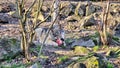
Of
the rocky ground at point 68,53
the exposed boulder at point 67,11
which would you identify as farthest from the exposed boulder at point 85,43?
the exposed boulder at point 67,11

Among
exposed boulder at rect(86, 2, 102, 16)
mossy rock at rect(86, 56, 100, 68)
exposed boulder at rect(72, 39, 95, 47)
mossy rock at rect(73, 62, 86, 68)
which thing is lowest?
exposed boulder at rect(86, 2, 102, 16)

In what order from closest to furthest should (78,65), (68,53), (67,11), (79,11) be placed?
1. (78,65)
2. (68,53)
3. (79,11)
4. (67,11)

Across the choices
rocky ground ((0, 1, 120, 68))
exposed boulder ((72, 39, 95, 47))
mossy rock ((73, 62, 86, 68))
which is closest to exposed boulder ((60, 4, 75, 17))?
rocky ground ((0, 1, 120, 68))

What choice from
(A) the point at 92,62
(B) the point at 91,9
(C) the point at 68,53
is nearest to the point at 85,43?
(C) the point at 68,53

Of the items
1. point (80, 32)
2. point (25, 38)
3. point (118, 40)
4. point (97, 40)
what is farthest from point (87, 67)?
point (80, 32)

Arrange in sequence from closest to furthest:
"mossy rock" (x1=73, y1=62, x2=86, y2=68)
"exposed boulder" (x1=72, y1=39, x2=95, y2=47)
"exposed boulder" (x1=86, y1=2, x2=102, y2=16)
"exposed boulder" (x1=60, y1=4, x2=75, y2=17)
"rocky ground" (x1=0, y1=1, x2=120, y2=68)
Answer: "mossy rock" (x1=73, y1=62, x2=86, y2=68) → "rocky ground" (x1=0, y1=1, x2=120, y2=68) → "exposed boulder" (x1=72, y1=39, x2=95, y2=47) → "exposed boulder" (x1=60, y1=4, x2=75, y2=17) → "exposed boulder" (x1=86, y1=2, x2=102, y2=16)

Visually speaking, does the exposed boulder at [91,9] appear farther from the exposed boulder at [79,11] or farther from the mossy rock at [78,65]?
the mossy rock at [78,65]

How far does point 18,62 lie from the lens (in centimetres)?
841

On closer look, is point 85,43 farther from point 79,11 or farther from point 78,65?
point 79,11

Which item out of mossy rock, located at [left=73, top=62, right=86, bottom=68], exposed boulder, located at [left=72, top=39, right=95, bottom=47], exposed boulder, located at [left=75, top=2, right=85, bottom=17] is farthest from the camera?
exposed boulder, located at [left=75, top=2, right=85, bottom=17]

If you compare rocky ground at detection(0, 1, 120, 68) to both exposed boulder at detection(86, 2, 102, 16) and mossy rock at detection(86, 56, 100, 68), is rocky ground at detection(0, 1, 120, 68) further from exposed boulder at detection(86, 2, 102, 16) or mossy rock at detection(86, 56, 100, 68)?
exposed boulder at detection(86, 2, 102, 16)

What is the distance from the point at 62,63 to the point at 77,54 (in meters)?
1.01

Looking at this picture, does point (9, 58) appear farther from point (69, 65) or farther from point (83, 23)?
point (83, 23)

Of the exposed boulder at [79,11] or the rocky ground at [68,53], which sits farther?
the exposed boulder at [79,11]
